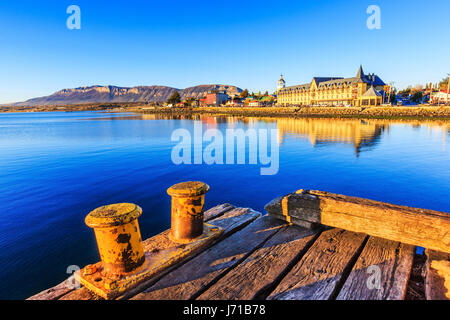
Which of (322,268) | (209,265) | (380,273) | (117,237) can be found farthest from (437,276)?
(117,237)

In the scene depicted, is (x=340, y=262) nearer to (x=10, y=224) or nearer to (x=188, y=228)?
(x=188, y=228)

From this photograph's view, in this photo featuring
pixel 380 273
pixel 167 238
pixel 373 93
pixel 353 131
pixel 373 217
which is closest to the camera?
pixel 380 273

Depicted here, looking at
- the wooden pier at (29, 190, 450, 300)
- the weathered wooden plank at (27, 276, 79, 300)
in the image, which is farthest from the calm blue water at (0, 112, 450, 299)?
the wooden pier at (29, 190, 450, 300)

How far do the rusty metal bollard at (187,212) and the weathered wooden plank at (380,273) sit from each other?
2301mm

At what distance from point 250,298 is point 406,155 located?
23.9 meters

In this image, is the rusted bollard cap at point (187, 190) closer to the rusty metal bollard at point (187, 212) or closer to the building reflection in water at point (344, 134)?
the rusty metal bollard at point (187, 212)

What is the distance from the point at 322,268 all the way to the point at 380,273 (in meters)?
0.72

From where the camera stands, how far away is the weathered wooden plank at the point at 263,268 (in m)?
2.89

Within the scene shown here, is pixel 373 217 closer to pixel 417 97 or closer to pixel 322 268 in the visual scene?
pixel 322 268

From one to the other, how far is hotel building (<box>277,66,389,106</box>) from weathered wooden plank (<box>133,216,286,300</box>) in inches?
3860

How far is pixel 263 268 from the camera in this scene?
3.34m

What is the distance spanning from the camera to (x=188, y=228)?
12.9 feet

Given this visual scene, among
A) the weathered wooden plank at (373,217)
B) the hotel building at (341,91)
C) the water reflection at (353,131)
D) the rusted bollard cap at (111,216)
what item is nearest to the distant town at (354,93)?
the hotel building at (341,91)
